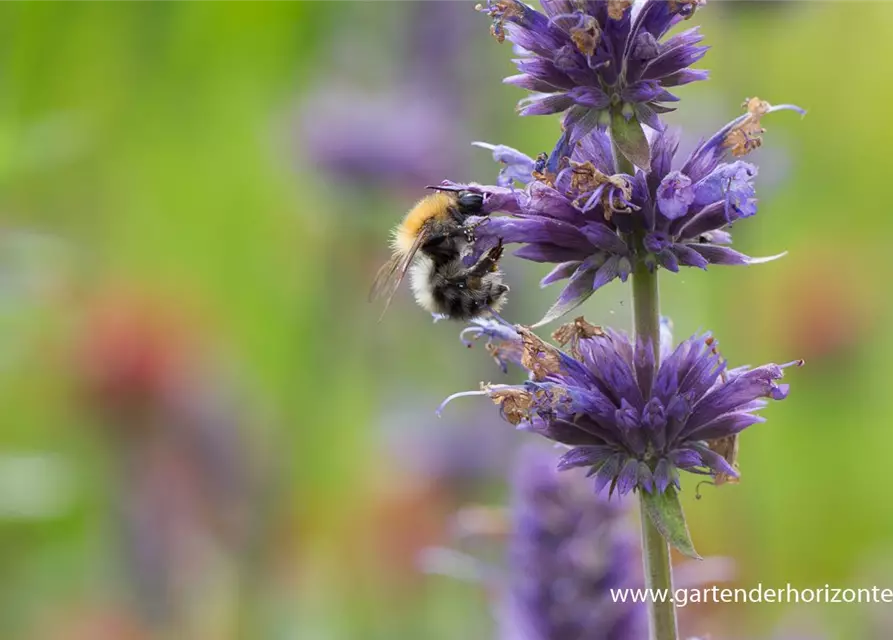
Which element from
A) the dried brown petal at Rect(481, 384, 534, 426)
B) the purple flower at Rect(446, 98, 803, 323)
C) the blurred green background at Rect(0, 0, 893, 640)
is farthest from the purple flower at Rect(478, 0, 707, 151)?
the blurred green background at Rect(0, 0, 893, 640)

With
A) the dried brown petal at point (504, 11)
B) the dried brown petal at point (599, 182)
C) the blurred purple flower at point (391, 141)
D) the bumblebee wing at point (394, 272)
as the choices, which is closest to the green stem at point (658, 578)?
the dried brown petal at point (599, 182)

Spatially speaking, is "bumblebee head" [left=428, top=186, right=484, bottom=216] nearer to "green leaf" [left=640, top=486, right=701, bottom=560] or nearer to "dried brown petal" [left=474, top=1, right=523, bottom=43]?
"dried brown petal" [left=474, top=1, right=523, bottom=43]

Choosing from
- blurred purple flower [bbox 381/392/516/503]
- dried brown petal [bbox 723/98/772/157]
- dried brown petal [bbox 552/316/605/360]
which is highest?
blurred purple flower [bbox 381/392/516/503]

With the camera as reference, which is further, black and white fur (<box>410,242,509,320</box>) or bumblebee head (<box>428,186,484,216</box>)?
black and white fur (<box>410,242,509,320</box>)

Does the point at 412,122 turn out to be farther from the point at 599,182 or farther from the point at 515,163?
the point at 599,182

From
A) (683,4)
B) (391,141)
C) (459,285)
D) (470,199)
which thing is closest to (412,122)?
(391,141)

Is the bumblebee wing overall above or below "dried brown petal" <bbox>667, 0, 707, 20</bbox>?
above
